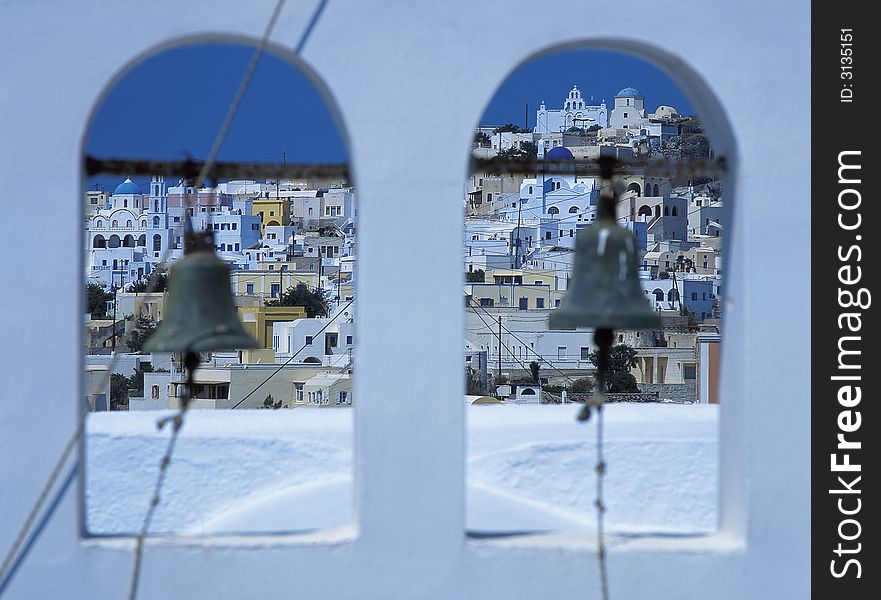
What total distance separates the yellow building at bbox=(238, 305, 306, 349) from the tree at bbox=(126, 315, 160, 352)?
9.68ft

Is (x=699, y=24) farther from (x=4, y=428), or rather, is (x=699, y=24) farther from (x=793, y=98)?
(x=4, y=428)

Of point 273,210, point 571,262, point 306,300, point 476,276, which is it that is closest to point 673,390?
point 476,276

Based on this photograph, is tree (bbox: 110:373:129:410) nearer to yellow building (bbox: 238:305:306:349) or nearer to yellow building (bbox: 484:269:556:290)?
yellow building (bbox: 238:305:306:349)

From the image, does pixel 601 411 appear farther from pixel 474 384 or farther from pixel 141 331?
pixel 141 331

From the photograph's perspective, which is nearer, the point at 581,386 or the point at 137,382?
the point at 581,386

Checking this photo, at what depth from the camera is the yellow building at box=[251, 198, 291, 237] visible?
7494cm

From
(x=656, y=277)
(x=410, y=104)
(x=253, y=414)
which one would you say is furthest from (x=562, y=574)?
(x=656, y=277)

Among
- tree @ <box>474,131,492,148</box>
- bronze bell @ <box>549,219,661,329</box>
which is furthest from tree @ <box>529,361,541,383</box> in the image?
tree @ <box>474,131,492,148</box>

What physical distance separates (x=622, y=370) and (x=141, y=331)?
15.2 metres

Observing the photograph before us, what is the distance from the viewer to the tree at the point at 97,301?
46406 millimetres

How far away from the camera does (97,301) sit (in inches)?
1847
